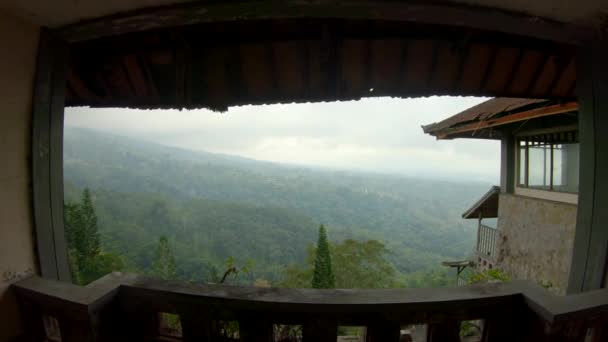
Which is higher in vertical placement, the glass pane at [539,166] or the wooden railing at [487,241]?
the glass pane at [539,166]

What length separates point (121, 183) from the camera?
45188 millimetres

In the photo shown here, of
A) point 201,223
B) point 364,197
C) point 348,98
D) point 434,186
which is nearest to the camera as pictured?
point 348,98

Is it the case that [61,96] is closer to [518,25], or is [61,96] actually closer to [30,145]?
[30,145]

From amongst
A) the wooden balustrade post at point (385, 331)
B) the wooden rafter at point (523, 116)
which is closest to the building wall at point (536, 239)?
the wooden rafter at point (523, 116)

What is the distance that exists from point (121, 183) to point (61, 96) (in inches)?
2054

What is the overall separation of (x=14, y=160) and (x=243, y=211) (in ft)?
129

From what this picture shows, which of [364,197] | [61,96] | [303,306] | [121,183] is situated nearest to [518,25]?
[303,306]

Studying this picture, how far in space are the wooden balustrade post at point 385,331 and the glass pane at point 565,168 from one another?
6425 mm

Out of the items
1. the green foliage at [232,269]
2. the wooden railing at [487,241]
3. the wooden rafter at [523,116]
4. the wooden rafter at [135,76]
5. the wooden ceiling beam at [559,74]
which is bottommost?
the wooden railing at [487,241]

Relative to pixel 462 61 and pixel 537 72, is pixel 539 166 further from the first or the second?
pixel 462 61

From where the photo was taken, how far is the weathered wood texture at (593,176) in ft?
4.95

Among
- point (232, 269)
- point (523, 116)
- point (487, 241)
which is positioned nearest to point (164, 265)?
point (232, 269)

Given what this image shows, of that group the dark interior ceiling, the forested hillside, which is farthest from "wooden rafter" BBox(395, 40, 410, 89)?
the forested hillside

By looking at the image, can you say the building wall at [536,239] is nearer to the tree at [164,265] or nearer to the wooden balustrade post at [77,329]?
the wooden balustrade post at [77,329]
